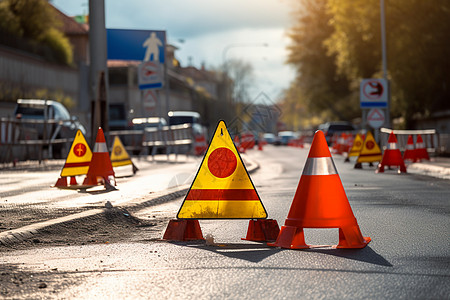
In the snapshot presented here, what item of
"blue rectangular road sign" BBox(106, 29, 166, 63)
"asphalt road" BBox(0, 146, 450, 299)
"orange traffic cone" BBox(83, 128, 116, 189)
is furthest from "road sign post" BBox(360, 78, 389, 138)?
"asphalt road" BBox(0, 146, 450, 299)

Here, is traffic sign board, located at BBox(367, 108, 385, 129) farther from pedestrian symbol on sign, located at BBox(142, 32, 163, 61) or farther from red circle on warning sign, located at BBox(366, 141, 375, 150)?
pedestrian symbol on sign, located at BBox(142, 32, 163, 61)

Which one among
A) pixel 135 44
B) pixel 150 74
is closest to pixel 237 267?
pixel 150 74

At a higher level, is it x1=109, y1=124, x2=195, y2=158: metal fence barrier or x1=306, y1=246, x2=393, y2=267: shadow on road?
x1=109, y1=124, x2=195, y2=158: metal fence barrier

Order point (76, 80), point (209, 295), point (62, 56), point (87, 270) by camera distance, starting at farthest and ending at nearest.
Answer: point (76, 80) < point (62, 56) < point (87, 270) < point (209, 295)

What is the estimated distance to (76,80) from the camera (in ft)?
202

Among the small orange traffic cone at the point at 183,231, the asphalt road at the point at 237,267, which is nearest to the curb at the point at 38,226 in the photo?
the asphalt road at the point at 237,267

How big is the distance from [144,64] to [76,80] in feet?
109

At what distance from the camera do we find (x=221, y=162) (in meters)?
8.10

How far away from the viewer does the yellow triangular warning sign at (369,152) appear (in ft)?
75.2

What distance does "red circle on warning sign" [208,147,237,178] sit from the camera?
810 centimetres

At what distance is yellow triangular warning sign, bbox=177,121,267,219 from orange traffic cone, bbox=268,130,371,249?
1.73 ft

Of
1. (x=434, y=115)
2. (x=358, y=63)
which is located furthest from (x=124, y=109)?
(x=434, y=115)

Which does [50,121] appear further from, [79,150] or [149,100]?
[79,150]

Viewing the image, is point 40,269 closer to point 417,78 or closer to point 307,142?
point 417,78
